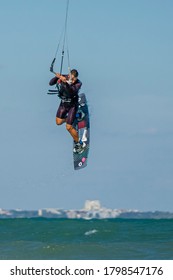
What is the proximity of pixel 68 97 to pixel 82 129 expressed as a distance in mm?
1784

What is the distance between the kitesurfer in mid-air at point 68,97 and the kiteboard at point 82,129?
1.36ft

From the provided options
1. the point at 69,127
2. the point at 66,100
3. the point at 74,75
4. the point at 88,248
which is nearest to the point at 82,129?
the point at 69,127

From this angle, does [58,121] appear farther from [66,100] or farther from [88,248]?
[88,248]

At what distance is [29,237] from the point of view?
41.2 metres

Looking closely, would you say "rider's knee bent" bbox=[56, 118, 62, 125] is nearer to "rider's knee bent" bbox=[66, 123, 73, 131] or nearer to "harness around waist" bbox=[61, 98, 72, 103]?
"rider's knee bent" bbox=[66, 123, 73, 131]

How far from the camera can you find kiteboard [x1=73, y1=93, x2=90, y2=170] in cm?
1844

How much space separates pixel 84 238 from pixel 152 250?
9147mm

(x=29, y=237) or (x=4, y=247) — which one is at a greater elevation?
(x=29, y=237)

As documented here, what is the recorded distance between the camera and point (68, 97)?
1709 cm

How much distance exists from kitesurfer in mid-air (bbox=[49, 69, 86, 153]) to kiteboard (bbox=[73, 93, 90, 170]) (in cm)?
41

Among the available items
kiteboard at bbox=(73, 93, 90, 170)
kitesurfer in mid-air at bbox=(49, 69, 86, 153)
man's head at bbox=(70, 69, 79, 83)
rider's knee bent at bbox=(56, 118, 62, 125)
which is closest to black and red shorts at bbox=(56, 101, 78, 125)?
kitesurfer in mid-air at bbox=(49, 69, 86, 153)

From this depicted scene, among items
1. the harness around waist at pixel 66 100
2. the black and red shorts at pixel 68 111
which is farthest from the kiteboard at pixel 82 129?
the harness around waist at pixel 66 100
